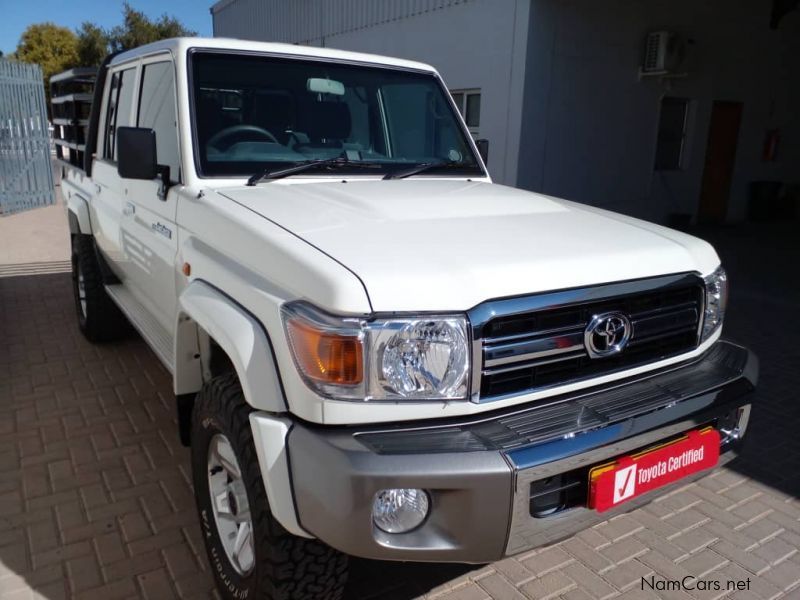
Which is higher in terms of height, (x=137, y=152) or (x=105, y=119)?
(x=105, y=119)

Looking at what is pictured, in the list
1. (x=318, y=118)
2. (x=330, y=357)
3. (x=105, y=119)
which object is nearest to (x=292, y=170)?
(x=318, y=118)

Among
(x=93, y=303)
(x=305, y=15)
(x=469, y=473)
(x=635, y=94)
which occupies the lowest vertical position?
(x=93, y=303)

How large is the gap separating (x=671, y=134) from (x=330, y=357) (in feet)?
36.2

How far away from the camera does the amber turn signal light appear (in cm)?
176

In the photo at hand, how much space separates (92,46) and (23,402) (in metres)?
37.1

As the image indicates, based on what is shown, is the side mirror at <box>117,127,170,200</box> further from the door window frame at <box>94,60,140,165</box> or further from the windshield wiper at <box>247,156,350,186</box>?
the door window frame at <box>94,60,140,165</box>

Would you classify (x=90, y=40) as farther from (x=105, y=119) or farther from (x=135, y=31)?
(x=105, y=119)

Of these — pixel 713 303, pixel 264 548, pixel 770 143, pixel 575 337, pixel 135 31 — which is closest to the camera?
pixel 264 548

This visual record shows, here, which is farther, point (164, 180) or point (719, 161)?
point (719, 161)

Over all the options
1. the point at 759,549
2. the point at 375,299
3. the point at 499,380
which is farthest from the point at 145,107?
the point at 759,549

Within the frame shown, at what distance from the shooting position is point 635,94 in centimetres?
1007

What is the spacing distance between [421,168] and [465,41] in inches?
279

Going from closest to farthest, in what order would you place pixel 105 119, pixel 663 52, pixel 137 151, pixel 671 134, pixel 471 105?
pixel 137 151
pixel 105 119
pixel 663 52
pixel 471 105
pixel 671 134

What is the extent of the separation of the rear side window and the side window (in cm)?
32
